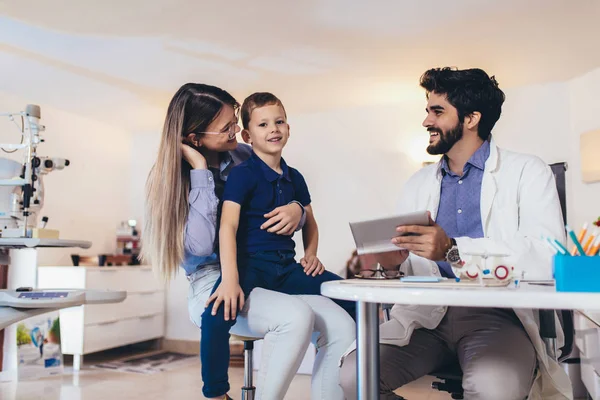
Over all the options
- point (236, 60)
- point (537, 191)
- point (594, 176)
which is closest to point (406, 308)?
point (537, 191)

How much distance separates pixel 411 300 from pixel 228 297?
0.66 m

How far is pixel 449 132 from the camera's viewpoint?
1898mm

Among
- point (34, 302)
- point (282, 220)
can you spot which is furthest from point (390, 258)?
point (34, 302)

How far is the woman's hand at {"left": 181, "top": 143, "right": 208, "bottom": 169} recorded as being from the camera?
1774 mm

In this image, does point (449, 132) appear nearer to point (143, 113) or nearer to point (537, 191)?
point (537, 191)

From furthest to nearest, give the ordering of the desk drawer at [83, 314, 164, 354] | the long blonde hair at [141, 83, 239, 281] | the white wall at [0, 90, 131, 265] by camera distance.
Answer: the white wall at [0, 90, 131, 265] → the desk drawer at [83, 314, 164, 354] → the long blonde hair at [141, 83, 239, 281]

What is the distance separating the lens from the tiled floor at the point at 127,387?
3.53 meters

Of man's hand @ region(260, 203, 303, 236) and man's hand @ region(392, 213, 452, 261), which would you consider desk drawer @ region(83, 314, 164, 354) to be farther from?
man's hand @ region(392, 213, 452, 261)

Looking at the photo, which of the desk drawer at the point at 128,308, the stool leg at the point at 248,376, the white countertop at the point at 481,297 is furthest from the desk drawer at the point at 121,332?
the white countertop at the point at 481,297

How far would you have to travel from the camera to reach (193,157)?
70.4 inches

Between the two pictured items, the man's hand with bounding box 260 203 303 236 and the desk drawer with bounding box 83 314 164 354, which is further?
the desk drawer with bounding box 83 314 164 354

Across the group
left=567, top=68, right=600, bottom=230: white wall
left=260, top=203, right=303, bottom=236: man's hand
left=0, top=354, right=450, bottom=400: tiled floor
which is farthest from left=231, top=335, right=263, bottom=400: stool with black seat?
left=567, top=68, right=600, bottom=230: white wall

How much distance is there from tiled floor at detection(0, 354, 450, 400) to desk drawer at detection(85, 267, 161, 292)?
0.71 meters

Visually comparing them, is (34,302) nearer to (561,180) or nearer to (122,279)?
(122,279)
